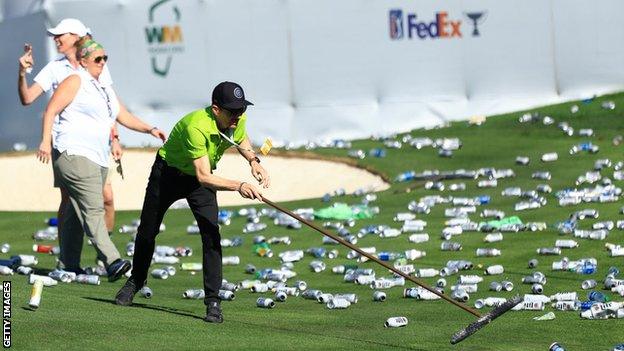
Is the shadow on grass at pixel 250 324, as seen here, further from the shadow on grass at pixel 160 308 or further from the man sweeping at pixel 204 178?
the man sweeping at pixel 204 178

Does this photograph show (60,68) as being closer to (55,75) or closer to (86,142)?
(55,75)

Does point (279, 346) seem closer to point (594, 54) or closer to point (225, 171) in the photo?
point (225, 171)

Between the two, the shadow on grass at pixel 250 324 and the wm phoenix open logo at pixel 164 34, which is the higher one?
Answer: the wm phoenix open logo at pixel 164 34

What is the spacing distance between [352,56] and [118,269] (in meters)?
12.4

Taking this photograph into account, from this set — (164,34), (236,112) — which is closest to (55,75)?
(236,112)

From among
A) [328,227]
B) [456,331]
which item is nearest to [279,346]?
[456,331]

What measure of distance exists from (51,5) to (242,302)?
1376 centimetres

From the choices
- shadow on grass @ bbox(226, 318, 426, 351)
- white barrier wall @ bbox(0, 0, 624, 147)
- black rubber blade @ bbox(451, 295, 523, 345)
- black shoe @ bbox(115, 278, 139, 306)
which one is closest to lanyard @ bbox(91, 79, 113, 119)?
black shoe @ bbox(115, 278, 139, 306)

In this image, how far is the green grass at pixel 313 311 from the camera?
9469mm

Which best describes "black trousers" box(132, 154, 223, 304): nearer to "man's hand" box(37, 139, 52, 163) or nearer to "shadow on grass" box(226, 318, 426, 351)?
"shadow on grass" box(226, 318, 426, 351)

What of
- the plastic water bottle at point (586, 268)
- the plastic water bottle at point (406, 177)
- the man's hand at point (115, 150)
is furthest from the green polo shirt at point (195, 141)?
the plastic water bottle at point (406, 177)

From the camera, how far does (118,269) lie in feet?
40.6

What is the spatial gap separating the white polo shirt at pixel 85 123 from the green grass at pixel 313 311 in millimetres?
1155

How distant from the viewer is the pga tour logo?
23.9 meters
